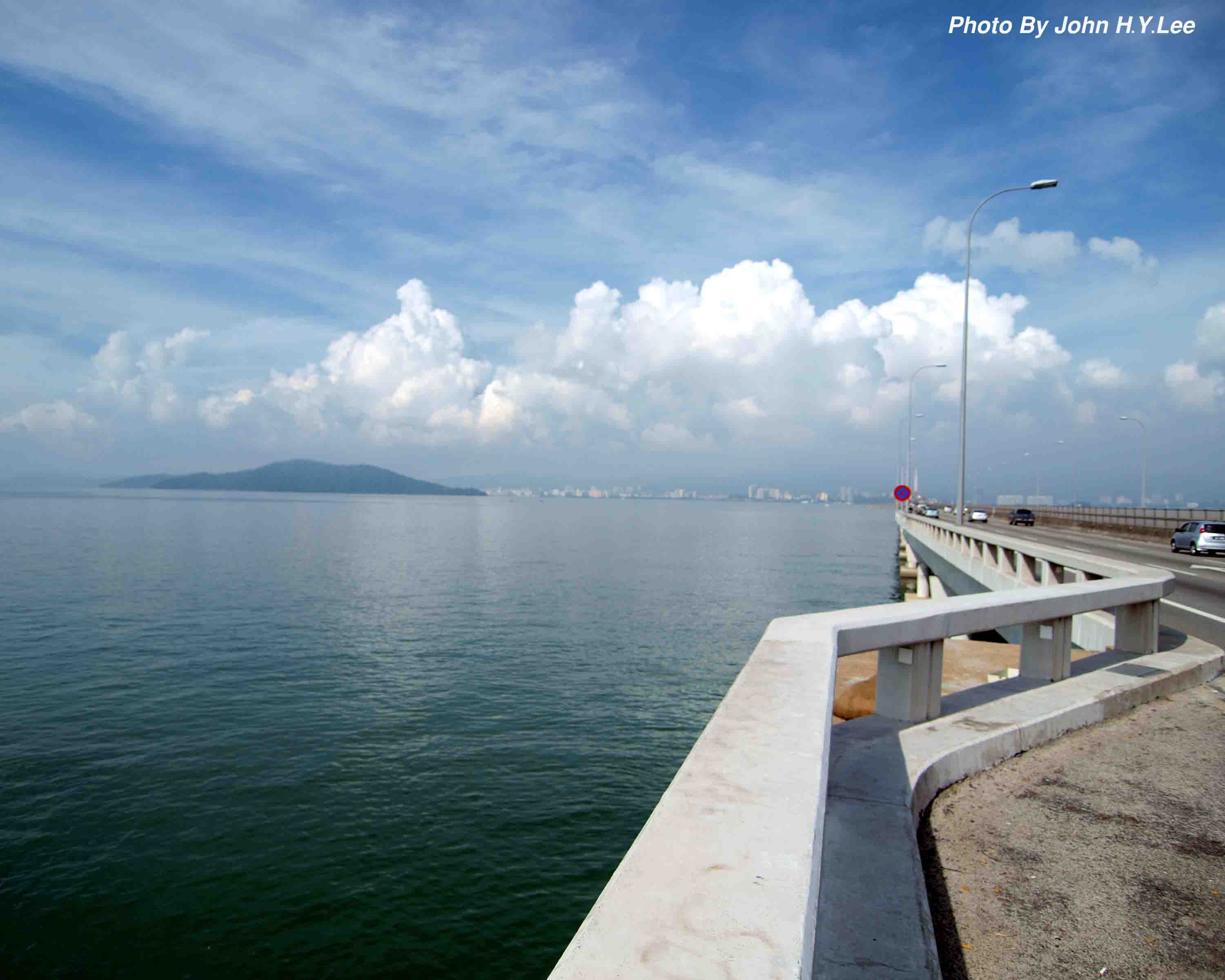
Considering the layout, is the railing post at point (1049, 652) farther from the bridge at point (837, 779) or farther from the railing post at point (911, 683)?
the railing post at point (911, 683)

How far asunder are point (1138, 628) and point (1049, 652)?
275 centimetres

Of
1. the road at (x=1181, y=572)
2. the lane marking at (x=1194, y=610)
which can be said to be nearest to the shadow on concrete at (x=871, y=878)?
the road at (x=1181, y=572)

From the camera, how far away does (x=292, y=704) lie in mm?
20625

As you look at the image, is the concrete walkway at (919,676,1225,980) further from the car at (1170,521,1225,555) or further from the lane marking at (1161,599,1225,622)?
the car at (1170,521,1225,555)

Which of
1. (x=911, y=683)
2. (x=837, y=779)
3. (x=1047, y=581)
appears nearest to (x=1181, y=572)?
(x=1047, y=581)

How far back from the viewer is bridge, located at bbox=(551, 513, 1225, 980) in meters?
2.24

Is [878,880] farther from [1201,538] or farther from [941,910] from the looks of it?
[1201,538]

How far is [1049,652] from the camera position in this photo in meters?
8.58

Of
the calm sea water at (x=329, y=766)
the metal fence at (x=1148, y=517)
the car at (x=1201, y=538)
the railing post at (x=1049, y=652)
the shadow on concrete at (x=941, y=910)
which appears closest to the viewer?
the shadow on concrete at (x=941, y=910)

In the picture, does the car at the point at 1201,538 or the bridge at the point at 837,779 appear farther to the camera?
the car at the point at 1201,538

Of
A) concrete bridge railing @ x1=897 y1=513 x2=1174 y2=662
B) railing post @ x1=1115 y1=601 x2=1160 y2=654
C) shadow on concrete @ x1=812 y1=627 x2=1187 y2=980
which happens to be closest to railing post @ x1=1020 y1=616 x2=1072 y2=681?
concrete bridge railing @ x1=897 y1=513 x2=1174 y2=662

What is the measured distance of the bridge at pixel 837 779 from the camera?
7.34 feet

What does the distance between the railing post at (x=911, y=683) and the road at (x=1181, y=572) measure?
7.40 metres

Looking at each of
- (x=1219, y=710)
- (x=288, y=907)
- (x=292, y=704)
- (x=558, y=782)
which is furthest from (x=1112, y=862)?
(x=292, y=704)
